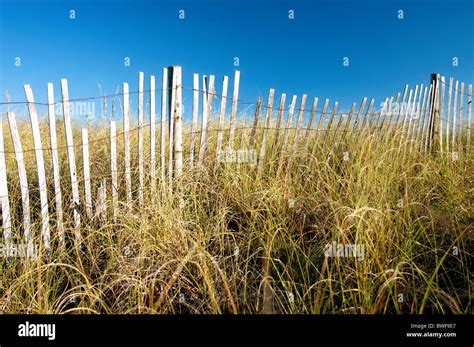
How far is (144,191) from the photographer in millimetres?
3602

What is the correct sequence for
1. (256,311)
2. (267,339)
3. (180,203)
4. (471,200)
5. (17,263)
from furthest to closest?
(471,200) < (180,203) < (17,263) < (256,311) < (267,339)

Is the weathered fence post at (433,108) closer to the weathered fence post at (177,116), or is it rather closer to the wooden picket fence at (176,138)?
the wooden picket fence at (176,138)

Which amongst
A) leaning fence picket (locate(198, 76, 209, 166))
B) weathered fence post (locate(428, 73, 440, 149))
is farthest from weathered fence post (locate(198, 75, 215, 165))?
weathered fence post (locate(428, 73, 440, 149))

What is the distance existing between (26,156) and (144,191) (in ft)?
6.36

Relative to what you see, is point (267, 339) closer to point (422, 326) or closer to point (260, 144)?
point (422, 326)

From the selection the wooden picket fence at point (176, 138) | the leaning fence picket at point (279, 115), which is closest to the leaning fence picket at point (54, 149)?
the wooden picket fence at point (176, 138)

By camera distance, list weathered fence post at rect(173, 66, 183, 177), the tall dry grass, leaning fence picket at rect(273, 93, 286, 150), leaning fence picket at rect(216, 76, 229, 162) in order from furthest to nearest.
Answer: leaning fence picket at rect(273, 93, 286, 150), leaning fence picket at rect(216, 76, 229, 162), weathered fence post at rect(173, 66, 183, 177), the tall dry grass

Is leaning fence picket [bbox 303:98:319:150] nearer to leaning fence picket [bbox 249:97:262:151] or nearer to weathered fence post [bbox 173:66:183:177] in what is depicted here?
leaning fence picket [bbox 249:97:262:151]

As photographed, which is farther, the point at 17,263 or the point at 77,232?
the point at 77,232

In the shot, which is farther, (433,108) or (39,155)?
(433,108)

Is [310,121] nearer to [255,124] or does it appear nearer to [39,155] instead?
[255,124]

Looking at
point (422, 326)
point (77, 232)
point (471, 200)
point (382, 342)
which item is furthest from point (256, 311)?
point (471, 200)

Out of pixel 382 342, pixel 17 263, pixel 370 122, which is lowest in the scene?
pixel 382 342

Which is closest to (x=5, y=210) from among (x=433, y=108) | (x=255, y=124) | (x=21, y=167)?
(x=21, y=167)
